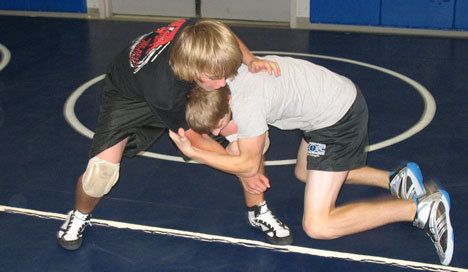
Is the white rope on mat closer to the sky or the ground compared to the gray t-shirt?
closer to the ground

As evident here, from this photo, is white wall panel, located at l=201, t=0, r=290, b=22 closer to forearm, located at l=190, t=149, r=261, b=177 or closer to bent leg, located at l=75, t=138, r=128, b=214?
bent leg, located at l=75, t=138, r=128, b=214

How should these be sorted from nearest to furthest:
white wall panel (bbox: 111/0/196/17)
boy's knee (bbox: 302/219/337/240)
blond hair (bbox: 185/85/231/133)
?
blond hair (bbox: 185/85/231/133), boy's knee (bbox: 302/219/337/240), white wall panel (bbox: 111/0/196/17)

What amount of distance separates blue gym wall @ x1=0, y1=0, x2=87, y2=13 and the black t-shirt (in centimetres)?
750

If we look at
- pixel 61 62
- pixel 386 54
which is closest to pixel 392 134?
pixel 386 54

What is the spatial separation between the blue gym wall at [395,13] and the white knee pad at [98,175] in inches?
260

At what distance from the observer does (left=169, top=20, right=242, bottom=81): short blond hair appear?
329cm

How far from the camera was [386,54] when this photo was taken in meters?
8.68

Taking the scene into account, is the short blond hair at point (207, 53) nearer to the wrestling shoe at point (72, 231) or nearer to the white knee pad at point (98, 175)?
the white knee pad at point (98, 175)

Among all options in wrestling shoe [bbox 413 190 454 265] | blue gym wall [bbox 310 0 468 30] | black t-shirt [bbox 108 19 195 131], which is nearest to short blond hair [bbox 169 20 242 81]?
black t-shirt [bbox 108 19 195 131]

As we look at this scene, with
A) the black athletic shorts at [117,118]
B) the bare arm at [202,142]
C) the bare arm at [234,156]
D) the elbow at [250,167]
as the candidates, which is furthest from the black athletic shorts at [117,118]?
the elbow at [250,167]

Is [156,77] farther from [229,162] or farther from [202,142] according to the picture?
[229,162]

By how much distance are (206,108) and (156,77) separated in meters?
0.39

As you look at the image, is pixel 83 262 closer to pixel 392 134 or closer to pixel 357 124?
pixel 357 124

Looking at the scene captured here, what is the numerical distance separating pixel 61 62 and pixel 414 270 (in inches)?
232
